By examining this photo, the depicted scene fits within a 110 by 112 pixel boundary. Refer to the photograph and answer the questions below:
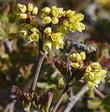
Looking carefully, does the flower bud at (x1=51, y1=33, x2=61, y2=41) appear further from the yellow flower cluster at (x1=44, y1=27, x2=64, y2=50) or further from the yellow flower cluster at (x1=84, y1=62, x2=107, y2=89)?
the yellow flower cluster at (x1=84, y1=62, x2=107, y2=89)

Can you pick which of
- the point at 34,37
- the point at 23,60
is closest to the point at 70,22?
the point at 34,37

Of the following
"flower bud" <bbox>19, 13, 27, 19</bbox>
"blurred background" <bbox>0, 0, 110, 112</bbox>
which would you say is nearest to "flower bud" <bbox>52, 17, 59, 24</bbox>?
"flower bud" <bbox>19, 13, 27, 19</bbox>

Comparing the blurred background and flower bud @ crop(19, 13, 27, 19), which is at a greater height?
flower bud @ crop(19, 13, 27, 19)

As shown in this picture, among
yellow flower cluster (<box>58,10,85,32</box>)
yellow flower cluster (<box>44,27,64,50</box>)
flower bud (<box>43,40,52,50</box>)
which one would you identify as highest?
yellow flower cluster (<box>58,10,85,32</box>)

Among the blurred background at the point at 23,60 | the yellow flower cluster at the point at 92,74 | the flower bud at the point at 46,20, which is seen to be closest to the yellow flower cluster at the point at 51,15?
the flower bud at the point at 46,20

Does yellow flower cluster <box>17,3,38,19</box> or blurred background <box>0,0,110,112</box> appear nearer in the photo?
yellow flower cluster <box>17,3,38,19</box>

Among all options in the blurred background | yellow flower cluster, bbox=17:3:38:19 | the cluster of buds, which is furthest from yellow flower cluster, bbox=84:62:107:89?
the blurred background

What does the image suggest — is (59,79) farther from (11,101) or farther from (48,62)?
(11,101)

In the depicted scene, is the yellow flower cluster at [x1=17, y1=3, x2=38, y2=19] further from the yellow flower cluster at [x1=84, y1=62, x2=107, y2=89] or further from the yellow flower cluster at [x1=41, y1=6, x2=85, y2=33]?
the yellow flower cluster at [x1=84, y1=62, x2=107, y2=89]
